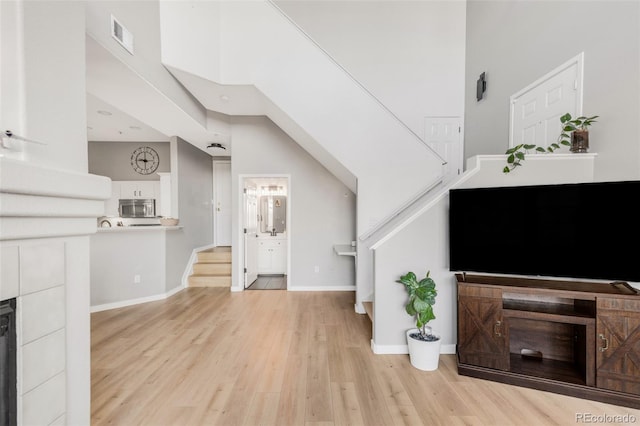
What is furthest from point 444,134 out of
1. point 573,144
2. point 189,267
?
point 189,267

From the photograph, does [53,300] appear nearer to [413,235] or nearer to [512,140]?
[413,235]

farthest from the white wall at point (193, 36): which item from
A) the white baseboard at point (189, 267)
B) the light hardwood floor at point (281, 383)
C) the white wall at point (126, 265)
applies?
the white baseboard at point (189, 267)

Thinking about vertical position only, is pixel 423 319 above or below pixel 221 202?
below

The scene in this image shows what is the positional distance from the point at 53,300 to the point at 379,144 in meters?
3.39

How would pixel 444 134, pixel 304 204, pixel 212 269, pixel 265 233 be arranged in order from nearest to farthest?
pixel 444 134, pixel 304 204, pixel 212 269, pixel 265 233

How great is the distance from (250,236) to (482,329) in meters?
4.08

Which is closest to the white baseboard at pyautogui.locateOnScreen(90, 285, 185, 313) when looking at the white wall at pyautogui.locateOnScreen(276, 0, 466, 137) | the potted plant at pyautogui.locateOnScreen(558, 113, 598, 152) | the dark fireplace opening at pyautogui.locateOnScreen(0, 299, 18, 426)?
the dark fireplace opening at pyautogui.locateOnScreen(0, 299, 18, 426)

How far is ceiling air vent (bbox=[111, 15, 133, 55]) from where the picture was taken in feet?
7.59

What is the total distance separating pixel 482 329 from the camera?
227 cm

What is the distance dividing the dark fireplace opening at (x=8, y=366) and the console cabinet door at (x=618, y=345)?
3455mm

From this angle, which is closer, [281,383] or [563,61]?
[281,383]

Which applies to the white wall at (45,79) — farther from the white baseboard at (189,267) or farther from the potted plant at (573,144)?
the white baseboard at (189,267)

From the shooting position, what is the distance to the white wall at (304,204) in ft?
16.0

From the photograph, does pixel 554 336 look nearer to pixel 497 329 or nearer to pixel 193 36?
pixel 497 329
